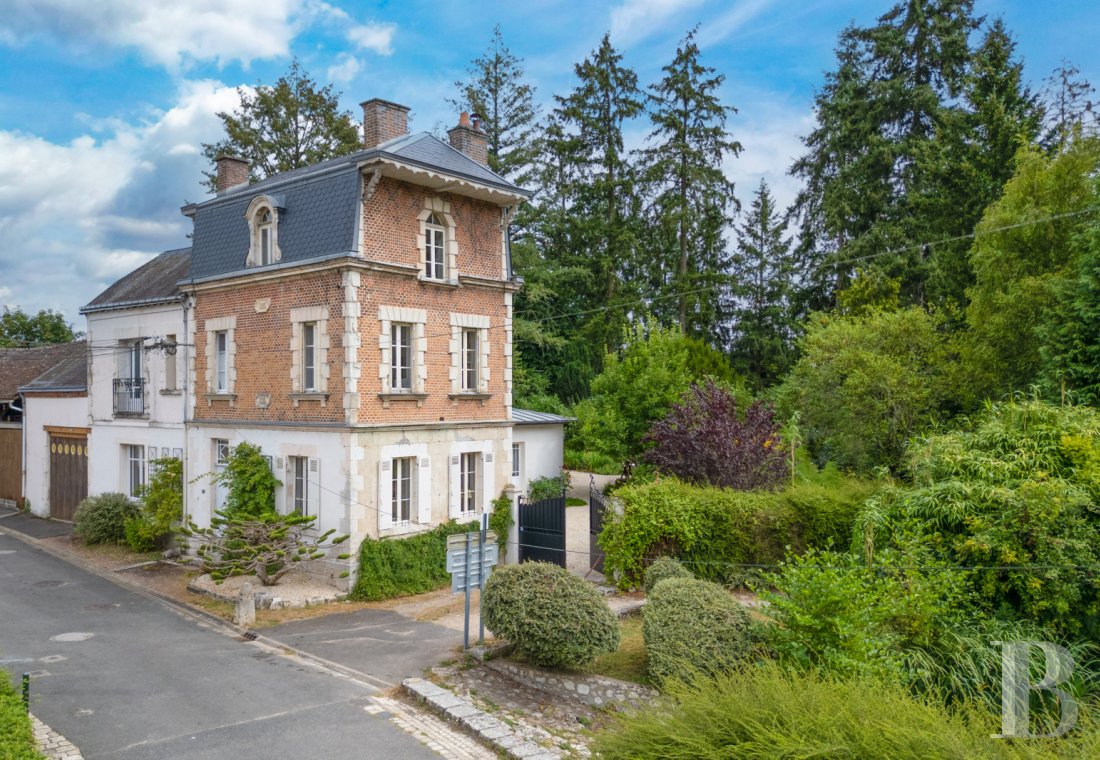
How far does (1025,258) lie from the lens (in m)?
18.5


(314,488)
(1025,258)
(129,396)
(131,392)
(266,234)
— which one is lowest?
(314,488)

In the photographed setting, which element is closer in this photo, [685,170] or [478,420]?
[478,420]

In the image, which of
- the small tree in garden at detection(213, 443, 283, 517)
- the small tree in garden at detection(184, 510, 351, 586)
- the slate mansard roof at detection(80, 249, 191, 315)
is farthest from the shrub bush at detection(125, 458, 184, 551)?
the slate mansard roof at detection(80, 249, 191, 315)

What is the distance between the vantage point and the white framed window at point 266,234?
17.6 meters

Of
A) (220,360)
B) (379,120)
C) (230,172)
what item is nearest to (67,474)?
(220,360)

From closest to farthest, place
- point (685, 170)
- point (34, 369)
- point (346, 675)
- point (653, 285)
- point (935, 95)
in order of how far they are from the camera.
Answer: point (346, 675) < point (34, 369) < point (935, 95) < point (685, 170) < point (653, 285)

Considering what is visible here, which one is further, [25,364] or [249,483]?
[25,364]

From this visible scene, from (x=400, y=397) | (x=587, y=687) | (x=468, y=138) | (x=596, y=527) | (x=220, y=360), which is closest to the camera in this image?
(x=587, y=687)

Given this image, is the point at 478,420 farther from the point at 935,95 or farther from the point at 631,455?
the point at 935,95

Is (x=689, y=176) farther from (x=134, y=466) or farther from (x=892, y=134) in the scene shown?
(x=134, y=466)

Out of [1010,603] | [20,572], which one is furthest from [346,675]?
[20,572]

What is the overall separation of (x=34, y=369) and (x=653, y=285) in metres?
25.9

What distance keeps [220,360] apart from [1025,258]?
19831mm

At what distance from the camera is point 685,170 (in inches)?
1363
